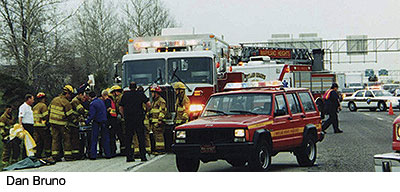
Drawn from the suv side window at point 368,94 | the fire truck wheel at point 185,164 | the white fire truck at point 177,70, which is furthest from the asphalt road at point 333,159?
the suv side window at point 368,94

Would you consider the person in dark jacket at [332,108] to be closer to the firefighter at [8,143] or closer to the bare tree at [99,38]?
the firefighter at [8,143]

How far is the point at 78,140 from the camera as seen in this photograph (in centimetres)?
1502

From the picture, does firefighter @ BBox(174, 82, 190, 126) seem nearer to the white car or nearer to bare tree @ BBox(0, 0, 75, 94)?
bare tree @ BBox(0, 0, 75, 94)

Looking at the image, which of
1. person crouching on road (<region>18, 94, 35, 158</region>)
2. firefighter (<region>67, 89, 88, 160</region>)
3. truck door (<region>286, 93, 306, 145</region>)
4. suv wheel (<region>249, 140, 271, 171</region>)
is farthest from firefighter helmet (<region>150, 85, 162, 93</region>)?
suv wheel (<region>249, 140, 271, 171</region>)

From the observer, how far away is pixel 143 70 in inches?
643

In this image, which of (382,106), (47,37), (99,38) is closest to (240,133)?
(47,37)

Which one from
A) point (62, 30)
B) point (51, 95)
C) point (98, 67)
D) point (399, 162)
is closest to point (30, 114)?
point (399, 162)

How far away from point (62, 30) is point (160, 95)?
2111 centimetres

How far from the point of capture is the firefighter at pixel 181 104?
14.9 metres

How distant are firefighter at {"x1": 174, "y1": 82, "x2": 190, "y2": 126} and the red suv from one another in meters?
2.81

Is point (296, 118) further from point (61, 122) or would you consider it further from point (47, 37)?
point (47, 37)

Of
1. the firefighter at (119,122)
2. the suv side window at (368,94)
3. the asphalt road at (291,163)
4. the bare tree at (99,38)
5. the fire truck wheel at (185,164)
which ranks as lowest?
the asphalt road at (291,163)

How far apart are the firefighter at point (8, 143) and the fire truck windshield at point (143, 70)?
3.17 m

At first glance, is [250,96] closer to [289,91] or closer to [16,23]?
[289,91]
